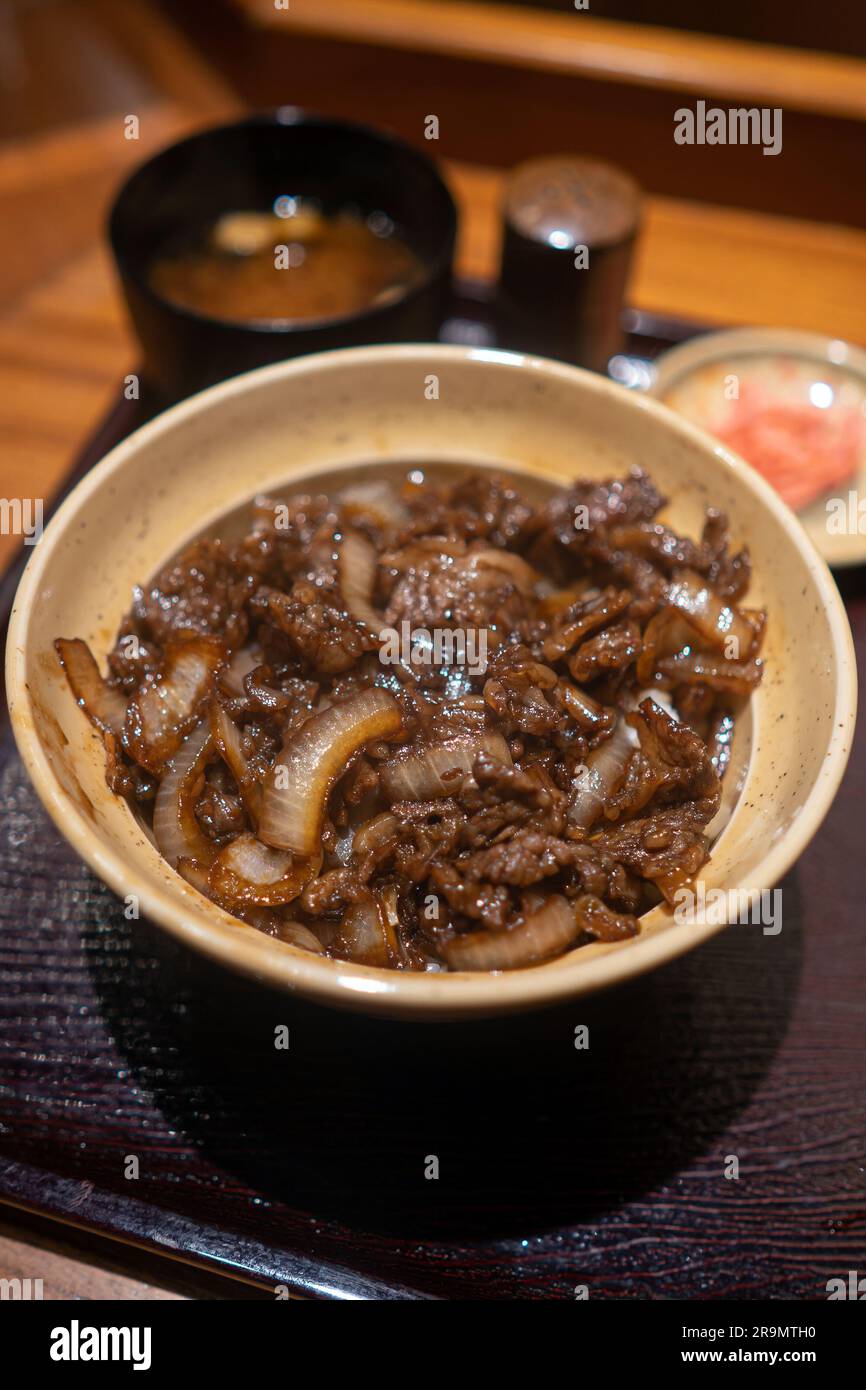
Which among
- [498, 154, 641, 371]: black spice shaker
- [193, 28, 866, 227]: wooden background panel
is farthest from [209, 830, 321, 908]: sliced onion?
[193, 28, 866, 227]: wooden background panel

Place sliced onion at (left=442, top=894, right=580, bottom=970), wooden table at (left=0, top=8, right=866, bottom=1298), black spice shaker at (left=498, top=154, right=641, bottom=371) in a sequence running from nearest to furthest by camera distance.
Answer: sliced onion at (left=442, top=894, right=580, bottom=970) → black spice shaker at (left=498, top=154, right=641, bottom=371) → wooden table at (left=0, top=8, right=866, bottom=1298)

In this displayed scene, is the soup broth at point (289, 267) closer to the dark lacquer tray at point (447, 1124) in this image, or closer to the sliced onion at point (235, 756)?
the sliced onion at point (235, 756)

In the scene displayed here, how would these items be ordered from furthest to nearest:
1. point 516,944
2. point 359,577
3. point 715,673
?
point 359,577, point 715,673, point 516,944

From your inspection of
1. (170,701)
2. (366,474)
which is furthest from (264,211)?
(170,701)

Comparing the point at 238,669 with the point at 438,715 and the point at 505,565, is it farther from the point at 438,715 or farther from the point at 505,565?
the point at 505,565

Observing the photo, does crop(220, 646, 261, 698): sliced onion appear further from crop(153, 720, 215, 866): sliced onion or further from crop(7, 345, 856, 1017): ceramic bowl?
crop(7, 345, 856, 1017): ceramic bowl

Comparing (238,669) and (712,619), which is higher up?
(712,619)

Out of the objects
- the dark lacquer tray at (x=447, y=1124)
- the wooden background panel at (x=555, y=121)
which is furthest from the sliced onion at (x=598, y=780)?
the wooden background panel at (x=555, y=121)

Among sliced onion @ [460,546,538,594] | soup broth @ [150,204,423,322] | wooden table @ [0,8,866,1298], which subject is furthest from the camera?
wooden table @ [0,8,866,1298]
